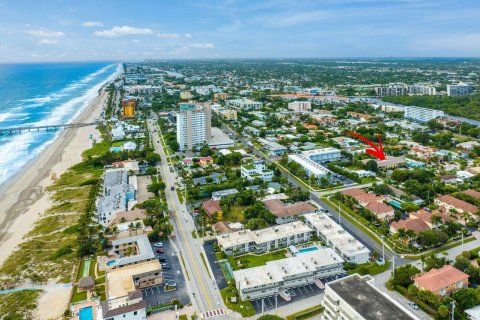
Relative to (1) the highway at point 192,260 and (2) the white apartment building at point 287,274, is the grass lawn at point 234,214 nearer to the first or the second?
(1) the highway at point 192,260

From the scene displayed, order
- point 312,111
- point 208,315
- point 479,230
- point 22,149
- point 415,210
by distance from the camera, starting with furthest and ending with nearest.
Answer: point 312,111
point 22,149
point 415,210
point 479,230
point 208,315

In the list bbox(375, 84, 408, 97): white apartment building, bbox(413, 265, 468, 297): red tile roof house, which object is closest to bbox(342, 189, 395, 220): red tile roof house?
bbox(413, 265, 468, 297): red tile roof house

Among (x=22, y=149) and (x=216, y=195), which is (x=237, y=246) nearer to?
(x=216, y=195)

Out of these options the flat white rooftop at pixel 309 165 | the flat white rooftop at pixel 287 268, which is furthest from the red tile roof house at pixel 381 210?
the flat white rooftop at pixel 309 165

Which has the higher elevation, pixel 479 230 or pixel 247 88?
pixel 247 88

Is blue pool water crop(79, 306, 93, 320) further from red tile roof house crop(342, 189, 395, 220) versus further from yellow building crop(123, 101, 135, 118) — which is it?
yellow building crop(123, 101, 135, 118)

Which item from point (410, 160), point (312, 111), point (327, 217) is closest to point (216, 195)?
point (327, 217)
